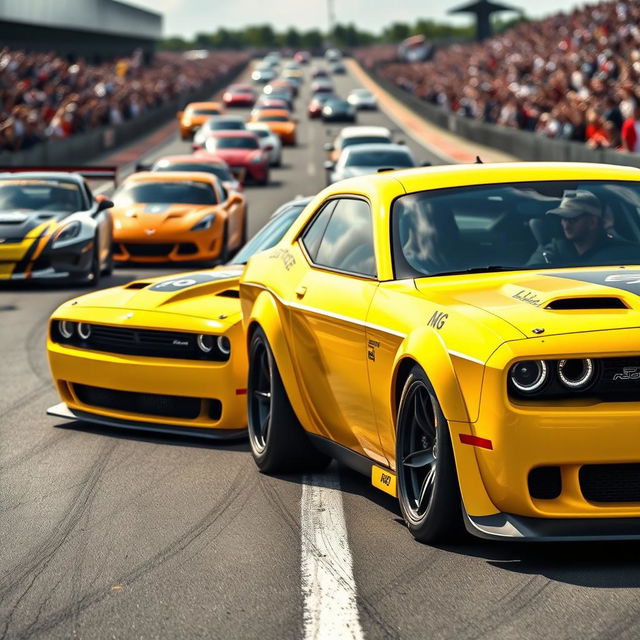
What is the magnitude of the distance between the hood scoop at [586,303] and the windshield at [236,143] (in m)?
35.1

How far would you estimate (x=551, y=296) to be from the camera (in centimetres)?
576

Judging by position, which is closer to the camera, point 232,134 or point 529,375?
point 529,375

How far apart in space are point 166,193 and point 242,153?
56.8 feet

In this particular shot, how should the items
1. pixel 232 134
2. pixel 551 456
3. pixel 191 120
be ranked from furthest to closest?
pixel 191 120 → pixel 232 134 → pixel 551 456

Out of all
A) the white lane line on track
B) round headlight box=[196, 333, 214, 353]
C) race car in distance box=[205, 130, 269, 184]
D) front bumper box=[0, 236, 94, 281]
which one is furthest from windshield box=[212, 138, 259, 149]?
the white lane line on track

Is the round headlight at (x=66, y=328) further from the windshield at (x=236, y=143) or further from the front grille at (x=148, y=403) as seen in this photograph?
the windshield at (x=236, y=143)

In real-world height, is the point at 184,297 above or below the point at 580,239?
below

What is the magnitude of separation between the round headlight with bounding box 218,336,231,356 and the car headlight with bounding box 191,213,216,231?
40.9ft

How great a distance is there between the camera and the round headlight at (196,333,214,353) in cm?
855

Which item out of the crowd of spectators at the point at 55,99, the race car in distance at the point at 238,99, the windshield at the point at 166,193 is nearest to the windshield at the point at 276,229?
the windshield at the point at 166,193

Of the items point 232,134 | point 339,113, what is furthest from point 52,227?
point 339,113

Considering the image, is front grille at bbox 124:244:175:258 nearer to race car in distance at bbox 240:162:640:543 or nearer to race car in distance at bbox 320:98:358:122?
race car in distance at bbox 240:162:640:543

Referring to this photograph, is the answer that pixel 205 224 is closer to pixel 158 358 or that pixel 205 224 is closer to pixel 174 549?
pixel 158 358

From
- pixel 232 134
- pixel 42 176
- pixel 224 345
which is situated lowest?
pixel 232 134
